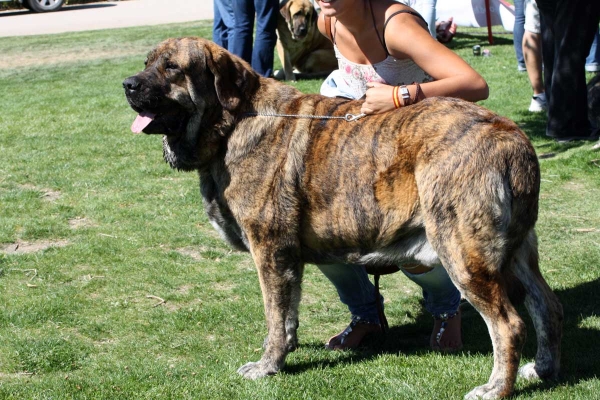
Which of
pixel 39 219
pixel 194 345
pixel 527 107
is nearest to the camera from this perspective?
pixel 194 345

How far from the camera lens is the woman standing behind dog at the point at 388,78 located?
13.5 ft

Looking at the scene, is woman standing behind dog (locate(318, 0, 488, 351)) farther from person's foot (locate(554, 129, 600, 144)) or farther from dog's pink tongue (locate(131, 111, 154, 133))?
person's foot (locate(554, 129, 600, 144))

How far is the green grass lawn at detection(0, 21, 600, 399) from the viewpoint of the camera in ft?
13.9

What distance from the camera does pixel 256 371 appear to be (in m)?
4.31

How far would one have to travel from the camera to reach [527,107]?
1038cm

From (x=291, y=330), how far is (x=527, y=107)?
6.82 m

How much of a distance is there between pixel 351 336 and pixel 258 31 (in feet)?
23.0

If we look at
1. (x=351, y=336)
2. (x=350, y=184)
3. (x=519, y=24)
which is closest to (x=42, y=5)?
(x=519, y=24)

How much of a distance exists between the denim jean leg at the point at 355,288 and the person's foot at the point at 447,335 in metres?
→ 0.39

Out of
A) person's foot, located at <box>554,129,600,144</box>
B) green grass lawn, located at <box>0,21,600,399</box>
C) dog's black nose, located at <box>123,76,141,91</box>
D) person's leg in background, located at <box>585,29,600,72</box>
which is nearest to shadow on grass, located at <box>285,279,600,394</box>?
green grass lawn, located at <box>0,21,600,399</box>

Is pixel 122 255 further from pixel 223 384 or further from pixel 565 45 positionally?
pixel 565 45

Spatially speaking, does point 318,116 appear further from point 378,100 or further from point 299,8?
point 299,8

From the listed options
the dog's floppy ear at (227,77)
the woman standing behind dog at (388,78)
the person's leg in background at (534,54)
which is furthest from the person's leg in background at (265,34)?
the dog's floppy ear at (227,77)

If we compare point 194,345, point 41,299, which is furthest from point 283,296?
point 41,299
